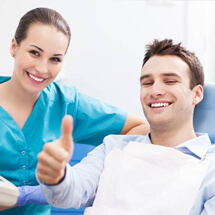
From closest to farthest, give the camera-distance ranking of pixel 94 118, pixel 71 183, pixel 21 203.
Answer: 1. pixel 71 183
2. pixel 21 203
3. pixel 94 118

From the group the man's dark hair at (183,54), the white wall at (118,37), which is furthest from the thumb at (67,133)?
the white wall at (118,37)

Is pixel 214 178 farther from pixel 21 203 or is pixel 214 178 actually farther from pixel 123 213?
pixel 21 203

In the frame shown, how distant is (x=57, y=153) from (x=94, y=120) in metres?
0.76

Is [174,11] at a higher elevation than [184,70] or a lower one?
higher

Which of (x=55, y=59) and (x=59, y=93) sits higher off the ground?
(x=55, y=59)

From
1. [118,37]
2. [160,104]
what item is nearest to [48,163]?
[160,104]

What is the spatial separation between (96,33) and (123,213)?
123 cm

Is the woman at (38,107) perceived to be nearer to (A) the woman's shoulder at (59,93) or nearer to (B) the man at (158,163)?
(A) the woman's shoulder at (59,93)

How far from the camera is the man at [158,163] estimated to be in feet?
3.40

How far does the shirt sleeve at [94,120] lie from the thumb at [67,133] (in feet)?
2.39

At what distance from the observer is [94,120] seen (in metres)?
1.52

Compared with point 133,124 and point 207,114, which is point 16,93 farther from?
point 207,114

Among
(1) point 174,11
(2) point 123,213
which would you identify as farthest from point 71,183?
(1) point 174,11

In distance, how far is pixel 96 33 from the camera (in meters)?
2.10
